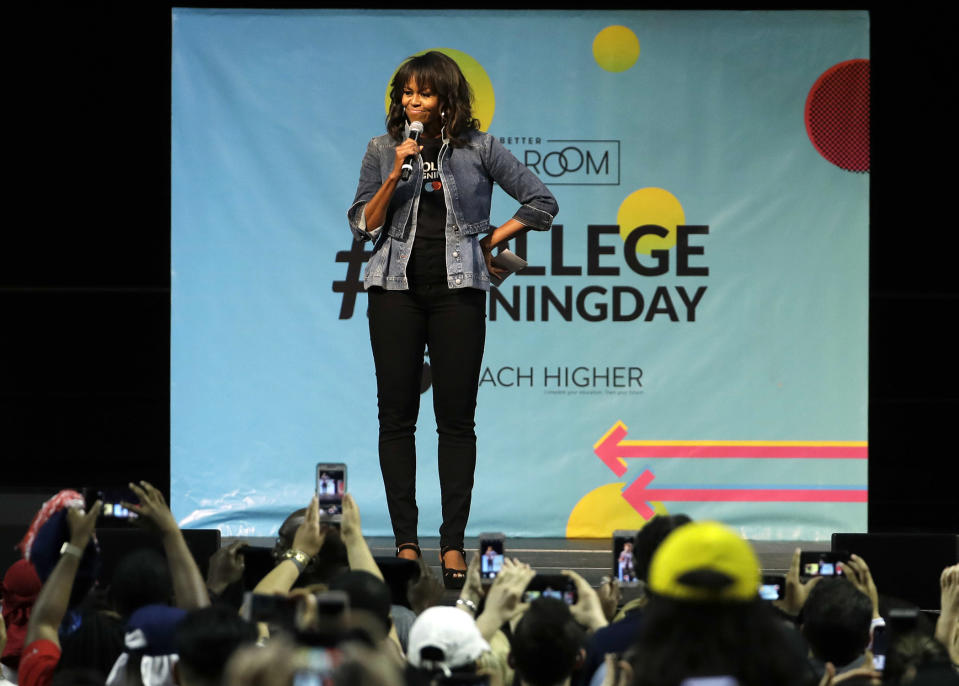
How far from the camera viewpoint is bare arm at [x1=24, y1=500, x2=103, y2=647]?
95.1 inches

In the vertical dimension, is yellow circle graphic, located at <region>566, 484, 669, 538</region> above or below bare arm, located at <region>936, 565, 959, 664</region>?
below

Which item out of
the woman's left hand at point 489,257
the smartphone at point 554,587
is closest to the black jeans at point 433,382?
the woman's left hand at point 489,257

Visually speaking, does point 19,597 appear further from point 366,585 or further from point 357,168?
point 357,168

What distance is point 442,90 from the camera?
3578 millimetres

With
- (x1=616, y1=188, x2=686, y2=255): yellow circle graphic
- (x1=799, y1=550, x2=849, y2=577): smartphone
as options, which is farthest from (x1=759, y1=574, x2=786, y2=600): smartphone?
(x1=616, y1=188, x2=686, y2=255): yellow circle graphic

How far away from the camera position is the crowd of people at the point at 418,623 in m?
1.62

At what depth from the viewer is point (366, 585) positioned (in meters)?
2.28

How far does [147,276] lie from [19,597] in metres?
2.89

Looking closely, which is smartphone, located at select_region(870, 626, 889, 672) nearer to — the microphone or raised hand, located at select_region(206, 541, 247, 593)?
raised hand, located at select_region(206, 541, 247, 593)

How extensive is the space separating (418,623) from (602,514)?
3220 mm

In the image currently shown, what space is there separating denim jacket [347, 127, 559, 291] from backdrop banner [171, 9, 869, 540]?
1761 mm

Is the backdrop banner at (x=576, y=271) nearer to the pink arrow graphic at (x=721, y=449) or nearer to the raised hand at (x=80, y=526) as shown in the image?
the pink arrow graphic at (x=721, y=449)

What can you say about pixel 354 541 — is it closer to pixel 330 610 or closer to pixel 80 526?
pixel 80 526

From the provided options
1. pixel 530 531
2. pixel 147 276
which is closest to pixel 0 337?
pixel 147 276
